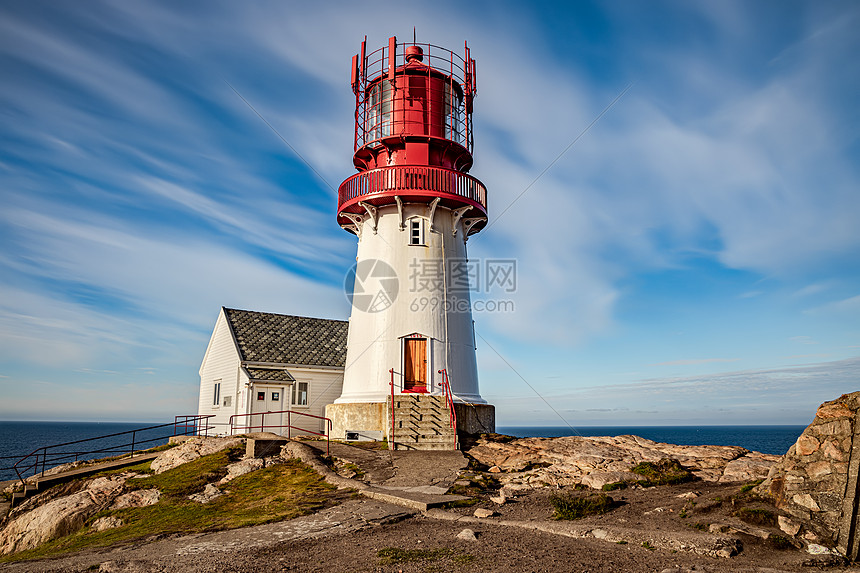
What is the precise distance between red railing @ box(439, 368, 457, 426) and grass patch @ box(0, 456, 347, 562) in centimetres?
476

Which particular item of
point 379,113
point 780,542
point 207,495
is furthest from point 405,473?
point 379,113

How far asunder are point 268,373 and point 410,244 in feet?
31.4

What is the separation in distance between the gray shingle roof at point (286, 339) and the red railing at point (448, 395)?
30.8ft

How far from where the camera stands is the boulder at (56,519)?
13719 mm

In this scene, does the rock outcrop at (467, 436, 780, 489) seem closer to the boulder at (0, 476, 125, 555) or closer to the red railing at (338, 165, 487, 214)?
the red railing at (338, 165, 487, 214)

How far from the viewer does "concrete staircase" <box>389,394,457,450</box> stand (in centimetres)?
1736

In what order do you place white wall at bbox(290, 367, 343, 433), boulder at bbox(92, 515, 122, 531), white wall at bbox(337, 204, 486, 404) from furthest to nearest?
white wall at bbox(290, 367, 343, 433) → white wall at bbox(337, 204, 486, 404) → boulder at bbox(92, 515, 122, 531)

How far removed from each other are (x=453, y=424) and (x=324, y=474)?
482 centimetres

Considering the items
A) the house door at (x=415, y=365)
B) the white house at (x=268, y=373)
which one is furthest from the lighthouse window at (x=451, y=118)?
the white house at (x=268, y=373)

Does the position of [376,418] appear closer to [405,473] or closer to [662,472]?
[405,473]

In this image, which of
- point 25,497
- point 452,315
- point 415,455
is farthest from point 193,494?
point 452,315

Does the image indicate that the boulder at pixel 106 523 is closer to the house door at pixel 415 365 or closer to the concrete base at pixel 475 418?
the house door at pixel 415 365

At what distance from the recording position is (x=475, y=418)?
1922 centimetres

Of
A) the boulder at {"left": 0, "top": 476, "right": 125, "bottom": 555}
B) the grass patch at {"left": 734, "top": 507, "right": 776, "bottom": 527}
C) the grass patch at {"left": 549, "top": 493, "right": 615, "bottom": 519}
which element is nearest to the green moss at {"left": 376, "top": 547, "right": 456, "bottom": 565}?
the grass patch at {"left": 549, "top": 493, "right": 615, "bottom": 519}
